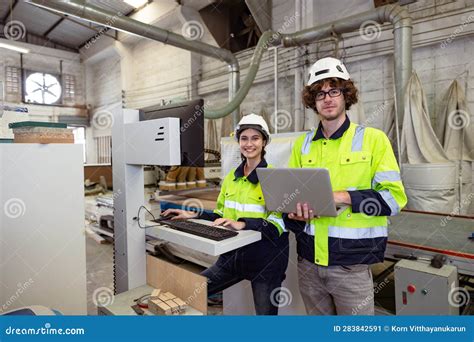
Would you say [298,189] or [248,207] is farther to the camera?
[248,207]

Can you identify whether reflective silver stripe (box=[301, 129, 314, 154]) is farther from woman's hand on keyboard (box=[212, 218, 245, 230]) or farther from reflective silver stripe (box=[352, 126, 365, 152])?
woman's hand on keyboard (box=[212, 218, 245, 230])

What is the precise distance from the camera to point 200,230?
1.35m

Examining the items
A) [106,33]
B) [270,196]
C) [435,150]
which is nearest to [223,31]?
[106,33]

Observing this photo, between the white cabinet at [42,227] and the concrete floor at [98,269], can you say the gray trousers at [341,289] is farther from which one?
the concrete floor at [98,269]

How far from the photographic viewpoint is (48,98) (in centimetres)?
945

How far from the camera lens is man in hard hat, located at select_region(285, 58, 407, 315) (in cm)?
120

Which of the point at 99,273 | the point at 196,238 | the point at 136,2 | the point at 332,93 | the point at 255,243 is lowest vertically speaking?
the point at 99,273

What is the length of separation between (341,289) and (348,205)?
13.4 inches

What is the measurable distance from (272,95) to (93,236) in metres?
3.75

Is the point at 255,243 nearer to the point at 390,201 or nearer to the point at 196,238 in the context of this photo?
the point at 196,238

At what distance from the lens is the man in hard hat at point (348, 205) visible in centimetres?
120

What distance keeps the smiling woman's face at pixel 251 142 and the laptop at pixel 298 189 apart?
0.41 meters

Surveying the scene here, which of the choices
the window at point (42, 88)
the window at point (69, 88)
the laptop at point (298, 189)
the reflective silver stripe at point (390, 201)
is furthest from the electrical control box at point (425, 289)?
the window at point (69, 88)

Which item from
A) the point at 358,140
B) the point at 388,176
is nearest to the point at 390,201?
the point at 388,176
